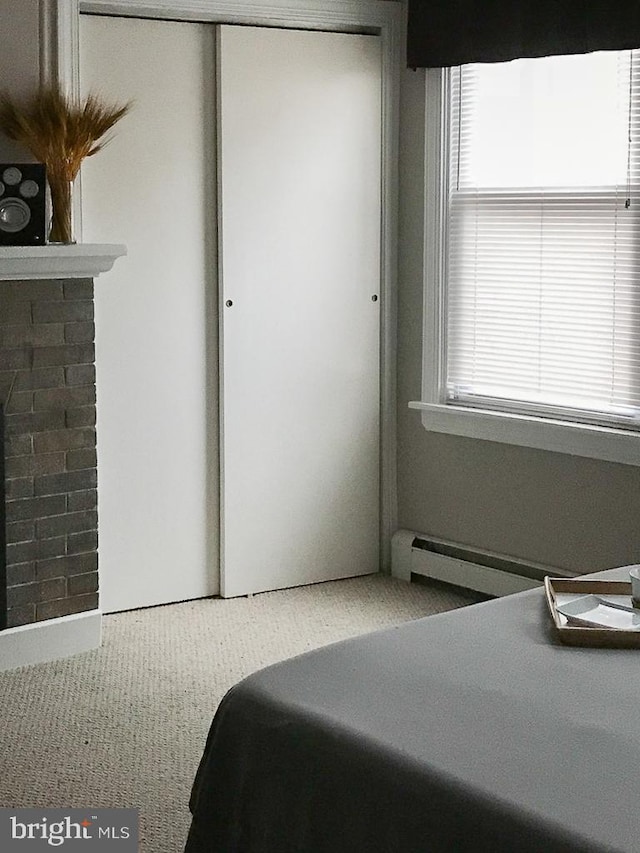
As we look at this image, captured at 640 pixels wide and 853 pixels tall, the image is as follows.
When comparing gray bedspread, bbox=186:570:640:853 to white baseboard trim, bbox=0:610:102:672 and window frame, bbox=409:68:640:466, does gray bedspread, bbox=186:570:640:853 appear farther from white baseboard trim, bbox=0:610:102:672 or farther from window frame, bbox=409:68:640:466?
window frame, bbox=409:68:640:466

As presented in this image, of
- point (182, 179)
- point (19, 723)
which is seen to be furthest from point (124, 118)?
point (19, 723)

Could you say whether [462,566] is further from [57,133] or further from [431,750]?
[431,750]

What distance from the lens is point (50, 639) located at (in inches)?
150

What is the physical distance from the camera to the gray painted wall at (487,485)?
4016 millimetres

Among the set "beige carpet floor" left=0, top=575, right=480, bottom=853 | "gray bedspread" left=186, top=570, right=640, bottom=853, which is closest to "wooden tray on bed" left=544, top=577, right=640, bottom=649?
"gray bedspread" left=186, top=570, right=640, bottom=853

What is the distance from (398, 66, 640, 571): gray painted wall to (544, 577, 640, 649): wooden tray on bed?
1464 millimetres

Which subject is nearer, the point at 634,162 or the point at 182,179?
the point at 634,162

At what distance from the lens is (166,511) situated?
14.2 feet

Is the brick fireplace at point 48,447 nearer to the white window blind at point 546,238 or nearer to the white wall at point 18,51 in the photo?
the white wall at point 18,51

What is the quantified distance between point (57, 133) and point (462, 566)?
82.0 inches

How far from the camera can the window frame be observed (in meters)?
4.16

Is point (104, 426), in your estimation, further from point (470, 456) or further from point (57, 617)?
point (470, 456)

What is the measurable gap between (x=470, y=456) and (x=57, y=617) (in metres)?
1.60

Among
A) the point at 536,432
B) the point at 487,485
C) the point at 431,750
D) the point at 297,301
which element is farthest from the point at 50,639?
the point at 431,750
